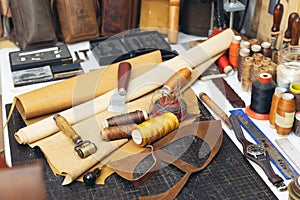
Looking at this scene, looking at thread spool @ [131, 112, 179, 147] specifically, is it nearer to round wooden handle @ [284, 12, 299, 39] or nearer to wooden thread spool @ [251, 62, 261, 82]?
wooden thread spool @ [251, 62, 261, 82]

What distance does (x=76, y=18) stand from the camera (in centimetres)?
179

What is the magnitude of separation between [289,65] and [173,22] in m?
0.56

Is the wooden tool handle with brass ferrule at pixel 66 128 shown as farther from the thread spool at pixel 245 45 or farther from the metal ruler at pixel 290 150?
the thread spool at pixel 245 45

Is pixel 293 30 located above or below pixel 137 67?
above

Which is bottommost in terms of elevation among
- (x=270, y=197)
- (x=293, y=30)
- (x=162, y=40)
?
(x=270, y=197)

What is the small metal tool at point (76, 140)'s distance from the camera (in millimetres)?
1186

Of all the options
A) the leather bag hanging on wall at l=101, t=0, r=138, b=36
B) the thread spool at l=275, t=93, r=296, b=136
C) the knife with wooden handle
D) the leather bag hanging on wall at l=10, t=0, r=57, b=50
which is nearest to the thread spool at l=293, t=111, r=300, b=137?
the thread spool at l=275, t=93, r=296, b=136

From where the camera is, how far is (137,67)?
1540 mm

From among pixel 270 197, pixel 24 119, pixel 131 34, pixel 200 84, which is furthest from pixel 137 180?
pixel 131 34

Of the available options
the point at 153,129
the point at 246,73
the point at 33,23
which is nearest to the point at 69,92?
the point at 153,129

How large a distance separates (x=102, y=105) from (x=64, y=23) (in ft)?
1.84

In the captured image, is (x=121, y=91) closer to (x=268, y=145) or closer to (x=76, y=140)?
(x=76, y=140)

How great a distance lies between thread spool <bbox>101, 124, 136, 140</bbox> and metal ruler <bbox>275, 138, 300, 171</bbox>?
402mm

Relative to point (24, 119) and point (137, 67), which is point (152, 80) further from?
point (24, 119)
